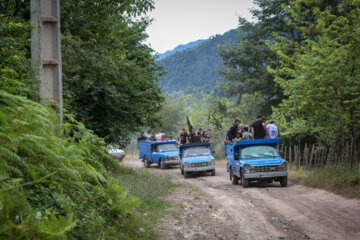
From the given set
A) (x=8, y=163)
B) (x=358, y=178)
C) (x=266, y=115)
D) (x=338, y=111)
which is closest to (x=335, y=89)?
(x=338, y=111)

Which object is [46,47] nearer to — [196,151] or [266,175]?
[266,175]

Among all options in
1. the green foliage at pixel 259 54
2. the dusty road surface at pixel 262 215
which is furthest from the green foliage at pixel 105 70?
the green foliage at pixel 259 54

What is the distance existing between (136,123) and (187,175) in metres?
4.05

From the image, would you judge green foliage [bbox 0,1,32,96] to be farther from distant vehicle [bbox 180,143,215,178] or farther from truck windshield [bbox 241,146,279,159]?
distant vehicle [bbox 180,143,215,178]

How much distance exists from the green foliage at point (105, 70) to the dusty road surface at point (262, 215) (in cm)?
437

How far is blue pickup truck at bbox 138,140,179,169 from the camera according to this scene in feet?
86.1

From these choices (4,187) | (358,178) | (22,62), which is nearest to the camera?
(4,187)

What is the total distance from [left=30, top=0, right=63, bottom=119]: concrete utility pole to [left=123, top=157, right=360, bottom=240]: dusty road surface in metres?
3.82

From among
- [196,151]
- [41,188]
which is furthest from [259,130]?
A: [41,188]

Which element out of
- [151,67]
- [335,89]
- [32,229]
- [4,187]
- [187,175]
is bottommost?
[187,175]

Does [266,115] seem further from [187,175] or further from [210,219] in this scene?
[210,219]

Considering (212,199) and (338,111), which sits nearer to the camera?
(212,199)

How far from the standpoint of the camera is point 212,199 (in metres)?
12.8

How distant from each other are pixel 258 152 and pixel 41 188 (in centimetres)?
1240
